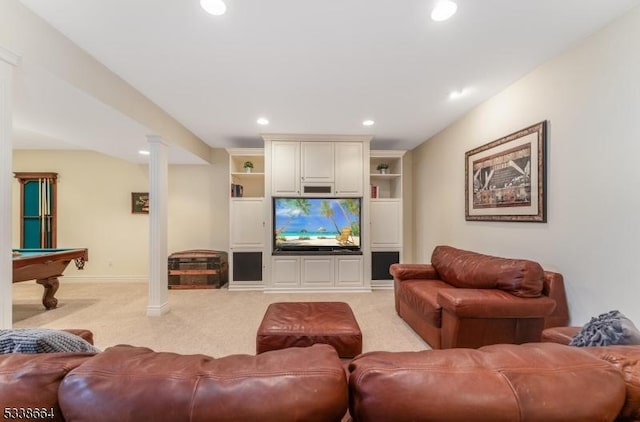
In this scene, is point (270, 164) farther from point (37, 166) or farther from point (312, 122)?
point (37, 166)

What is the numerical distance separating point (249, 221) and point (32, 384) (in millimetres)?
3927

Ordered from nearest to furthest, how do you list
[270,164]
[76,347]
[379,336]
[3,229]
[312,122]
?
[76,347], [3,229], [379,336], [312,122], [270,164]

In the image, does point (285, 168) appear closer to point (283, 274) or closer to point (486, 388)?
point (283, 274)

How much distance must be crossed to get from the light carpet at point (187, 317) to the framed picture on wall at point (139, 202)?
1383 millimetres

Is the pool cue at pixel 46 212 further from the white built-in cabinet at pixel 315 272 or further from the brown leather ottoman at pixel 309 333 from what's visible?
the brown leather ottoman at pixel 309 333

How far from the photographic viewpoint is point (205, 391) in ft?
2.23

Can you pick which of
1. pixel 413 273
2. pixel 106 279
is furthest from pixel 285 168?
pixel 106 279

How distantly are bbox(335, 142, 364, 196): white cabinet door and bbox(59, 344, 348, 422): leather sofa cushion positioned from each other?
12.6 ft

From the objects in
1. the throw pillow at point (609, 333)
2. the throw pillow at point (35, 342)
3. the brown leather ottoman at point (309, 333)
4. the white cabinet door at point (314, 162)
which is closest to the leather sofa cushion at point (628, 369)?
the throw pillow at point (609, 333)

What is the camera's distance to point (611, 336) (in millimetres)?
1103

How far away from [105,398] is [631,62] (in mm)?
3146

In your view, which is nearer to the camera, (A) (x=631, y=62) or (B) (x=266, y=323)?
(A) (x=631, y=62)

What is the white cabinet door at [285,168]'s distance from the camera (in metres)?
4.45

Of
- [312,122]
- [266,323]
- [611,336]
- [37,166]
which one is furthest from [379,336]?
[37,166]
